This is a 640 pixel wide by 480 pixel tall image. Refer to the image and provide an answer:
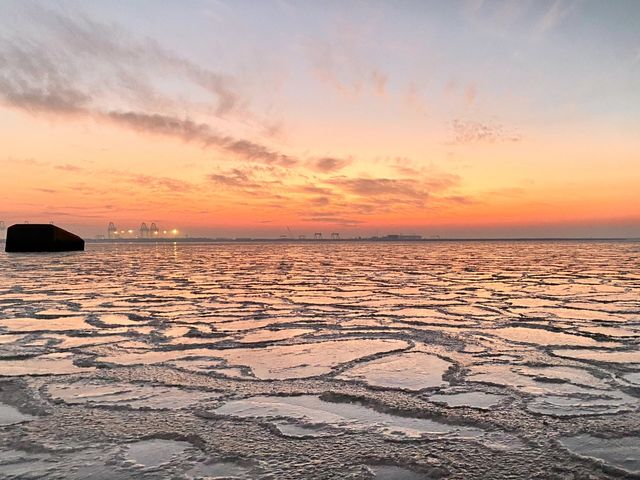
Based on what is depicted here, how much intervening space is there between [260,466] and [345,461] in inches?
12.1

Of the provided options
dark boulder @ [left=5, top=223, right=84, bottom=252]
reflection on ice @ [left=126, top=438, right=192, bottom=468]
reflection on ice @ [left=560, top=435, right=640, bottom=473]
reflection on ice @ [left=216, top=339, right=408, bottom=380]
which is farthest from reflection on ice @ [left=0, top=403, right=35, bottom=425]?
dark boulder @ [left=5, top=223, right=84, bottom=252]

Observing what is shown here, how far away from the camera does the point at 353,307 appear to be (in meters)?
5.90

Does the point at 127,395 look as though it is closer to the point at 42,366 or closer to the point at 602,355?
the point at 42,366

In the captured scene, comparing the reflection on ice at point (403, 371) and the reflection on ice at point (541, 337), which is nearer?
the reflection on ice at point (403, 371)

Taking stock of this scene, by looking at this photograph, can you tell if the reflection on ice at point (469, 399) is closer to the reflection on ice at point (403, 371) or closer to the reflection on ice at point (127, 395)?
the reflection on ice at point (403, 371)

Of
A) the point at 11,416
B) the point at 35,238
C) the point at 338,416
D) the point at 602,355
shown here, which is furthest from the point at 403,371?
the point at 35,238

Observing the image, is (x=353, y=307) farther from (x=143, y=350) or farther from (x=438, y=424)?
(x=438, y=424)

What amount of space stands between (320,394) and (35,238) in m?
26.5

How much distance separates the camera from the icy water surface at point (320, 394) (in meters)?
1.80

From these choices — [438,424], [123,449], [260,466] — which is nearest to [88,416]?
[123,449]

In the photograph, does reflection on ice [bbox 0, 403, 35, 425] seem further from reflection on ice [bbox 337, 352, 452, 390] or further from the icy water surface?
reflection on ice [bbox 337, 352, 452, 390]

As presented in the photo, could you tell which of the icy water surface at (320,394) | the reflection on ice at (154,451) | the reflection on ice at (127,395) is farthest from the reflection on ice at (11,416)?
the reflection on ice at (154,451)

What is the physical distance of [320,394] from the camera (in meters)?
2.59

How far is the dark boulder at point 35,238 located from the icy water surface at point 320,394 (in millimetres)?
21663
